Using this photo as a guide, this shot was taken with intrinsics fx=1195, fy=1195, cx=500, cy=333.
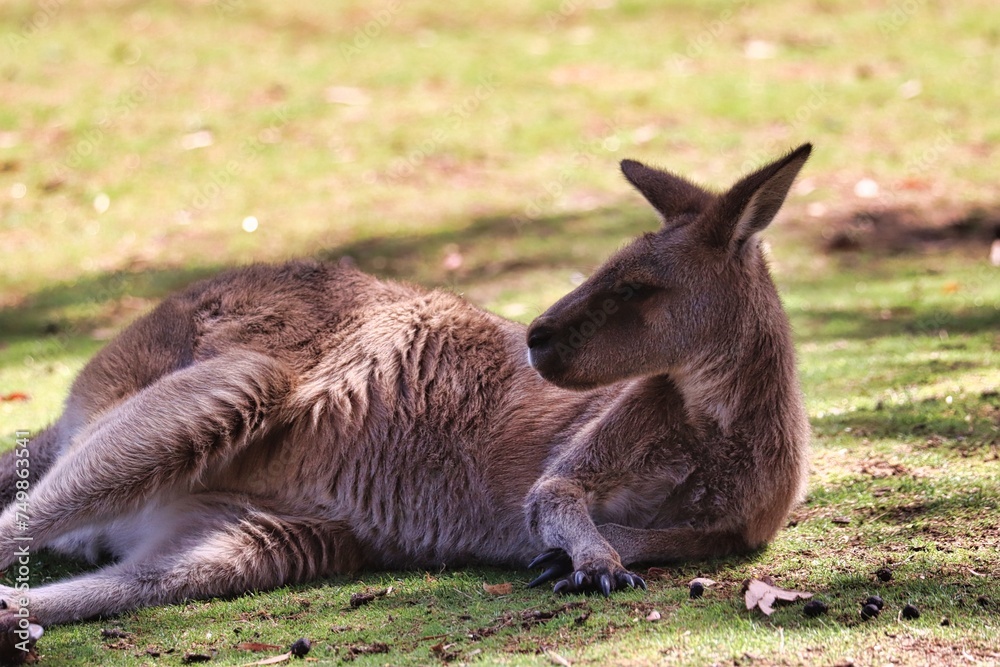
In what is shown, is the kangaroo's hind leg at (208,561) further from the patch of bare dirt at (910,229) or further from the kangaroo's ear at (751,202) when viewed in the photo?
the patch of bare dirt at (910,229)

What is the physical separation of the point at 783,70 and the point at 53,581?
10750 mm

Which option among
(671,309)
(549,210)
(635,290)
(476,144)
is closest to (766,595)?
(671,309)

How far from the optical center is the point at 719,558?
162 inches

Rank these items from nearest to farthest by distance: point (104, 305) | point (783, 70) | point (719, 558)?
point (719, 558) → point (104, 305) → point (783, 70)

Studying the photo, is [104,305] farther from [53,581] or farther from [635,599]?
[635,599]

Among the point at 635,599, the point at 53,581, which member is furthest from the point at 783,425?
the point at 53,581

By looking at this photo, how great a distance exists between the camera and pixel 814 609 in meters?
3.47
